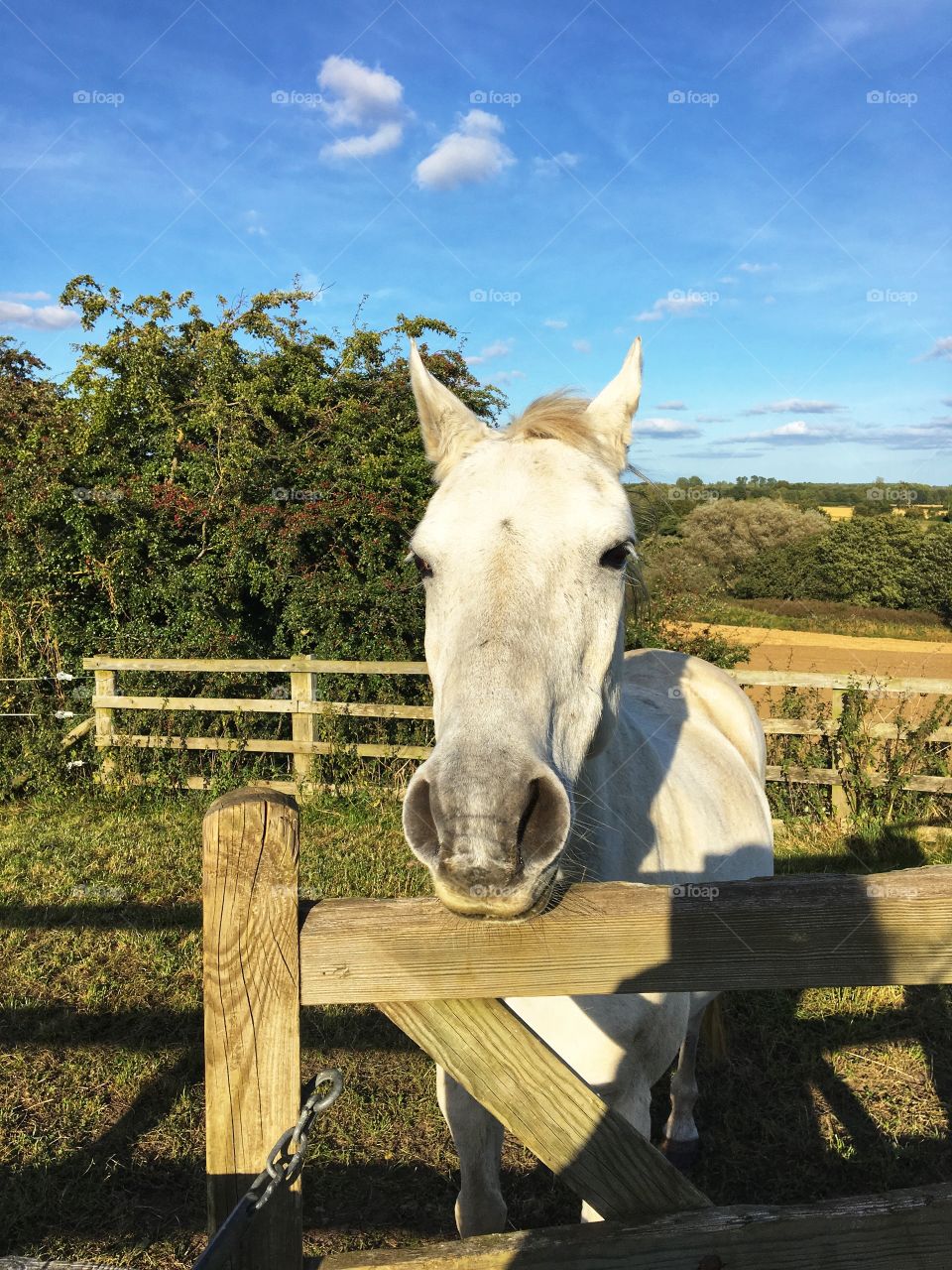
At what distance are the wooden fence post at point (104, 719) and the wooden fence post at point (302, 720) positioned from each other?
6.77ft

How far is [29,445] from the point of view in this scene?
10.3 meters

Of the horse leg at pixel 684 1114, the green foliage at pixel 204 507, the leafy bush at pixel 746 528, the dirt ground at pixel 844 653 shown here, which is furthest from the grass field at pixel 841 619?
the horse leg at pixel 684 1114

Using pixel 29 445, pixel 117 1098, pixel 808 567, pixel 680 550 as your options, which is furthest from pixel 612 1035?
pixel 808 567

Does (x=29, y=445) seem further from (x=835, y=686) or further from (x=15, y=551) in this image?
(x=835, y=686)

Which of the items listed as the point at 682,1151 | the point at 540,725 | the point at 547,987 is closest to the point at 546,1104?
the point at 547,987

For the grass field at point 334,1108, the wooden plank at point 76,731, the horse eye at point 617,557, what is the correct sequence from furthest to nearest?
the wooden plank at point 76,731, the grass field at point 334,1108, the horse eye at point 617,557

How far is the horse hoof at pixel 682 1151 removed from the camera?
3.56m

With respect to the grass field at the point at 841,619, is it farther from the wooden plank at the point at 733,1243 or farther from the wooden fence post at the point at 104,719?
the wooden plank at the point at 733,1243

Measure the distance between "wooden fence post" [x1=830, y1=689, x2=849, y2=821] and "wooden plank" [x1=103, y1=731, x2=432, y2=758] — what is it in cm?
400

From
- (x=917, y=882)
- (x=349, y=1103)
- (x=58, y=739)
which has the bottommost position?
(x=349, y=1103)

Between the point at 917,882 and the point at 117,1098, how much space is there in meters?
3.95

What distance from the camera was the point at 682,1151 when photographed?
358cm

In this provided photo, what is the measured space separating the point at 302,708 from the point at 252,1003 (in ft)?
23.8

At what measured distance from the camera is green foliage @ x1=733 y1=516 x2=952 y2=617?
26859mm
